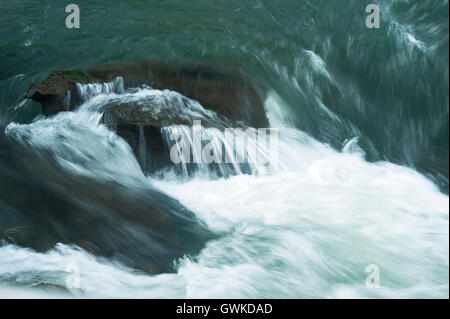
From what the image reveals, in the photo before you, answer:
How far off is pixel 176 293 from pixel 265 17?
4826mm

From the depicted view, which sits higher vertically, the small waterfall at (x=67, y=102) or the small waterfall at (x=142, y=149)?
the small waterfall at (x=67, y=102)

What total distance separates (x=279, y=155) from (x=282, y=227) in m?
1.22

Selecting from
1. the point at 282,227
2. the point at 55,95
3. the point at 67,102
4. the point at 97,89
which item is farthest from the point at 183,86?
the point at 282,227

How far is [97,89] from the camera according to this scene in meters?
6.57

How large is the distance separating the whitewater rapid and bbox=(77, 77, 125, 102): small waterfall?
11 cm

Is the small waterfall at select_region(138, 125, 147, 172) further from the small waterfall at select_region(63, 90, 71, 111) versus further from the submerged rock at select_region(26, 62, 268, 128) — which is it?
the small waterfall at select_region(63, 90, 71, 111)

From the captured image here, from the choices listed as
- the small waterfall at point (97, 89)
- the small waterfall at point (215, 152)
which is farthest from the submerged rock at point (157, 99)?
the small waterfall at point (215, 152)

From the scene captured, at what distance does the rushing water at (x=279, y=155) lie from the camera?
439 centimetres

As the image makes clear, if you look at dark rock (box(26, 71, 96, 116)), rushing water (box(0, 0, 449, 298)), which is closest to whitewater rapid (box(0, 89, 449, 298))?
rushing water (box(0, 0, 449, 298))

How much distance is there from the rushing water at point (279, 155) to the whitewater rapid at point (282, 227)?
0.01 meters

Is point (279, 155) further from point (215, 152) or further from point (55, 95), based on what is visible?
point (55, 95)

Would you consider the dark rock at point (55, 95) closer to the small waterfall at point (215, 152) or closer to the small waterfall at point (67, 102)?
the small waterfall at point (67, 102)

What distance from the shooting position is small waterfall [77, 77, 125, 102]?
6527 millimetres

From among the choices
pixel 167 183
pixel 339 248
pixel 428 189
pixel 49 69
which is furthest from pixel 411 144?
pixel 49 69
